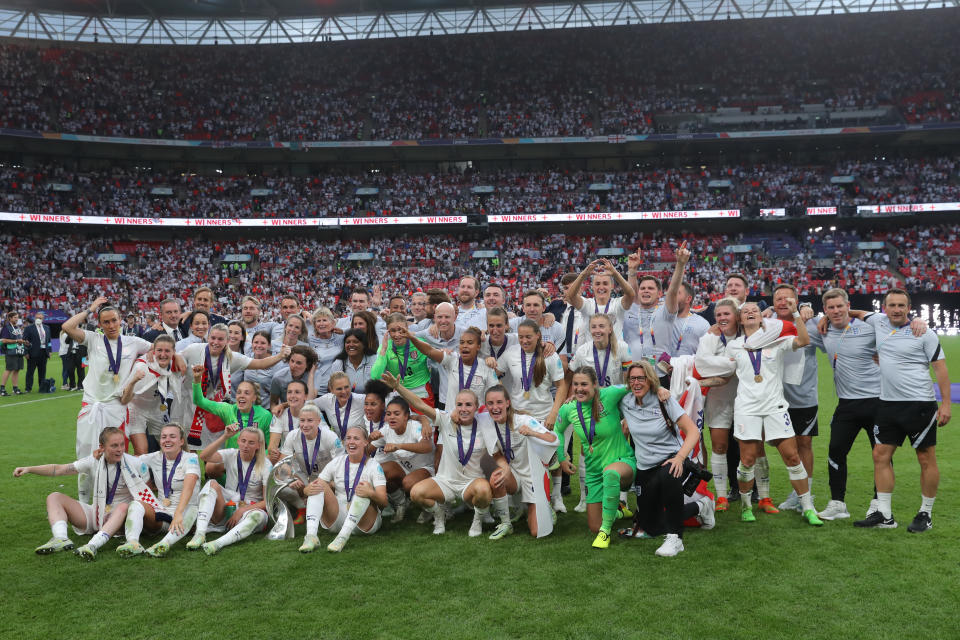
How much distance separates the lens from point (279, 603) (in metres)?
4.28

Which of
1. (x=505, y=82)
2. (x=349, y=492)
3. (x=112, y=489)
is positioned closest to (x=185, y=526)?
(x=112, y=489)

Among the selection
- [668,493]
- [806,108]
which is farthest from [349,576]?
[806,108]

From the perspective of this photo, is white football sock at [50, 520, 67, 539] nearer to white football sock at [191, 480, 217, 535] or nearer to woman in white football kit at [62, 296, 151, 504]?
woman in white football kit at [62, 296, 151, 504]

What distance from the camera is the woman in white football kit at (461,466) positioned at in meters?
5.62

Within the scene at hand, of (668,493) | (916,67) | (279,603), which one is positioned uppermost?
(916,67)

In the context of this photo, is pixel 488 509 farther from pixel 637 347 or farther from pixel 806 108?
pixel 806 108

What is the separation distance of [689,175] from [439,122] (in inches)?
676

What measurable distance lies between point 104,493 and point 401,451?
2544 millimetres

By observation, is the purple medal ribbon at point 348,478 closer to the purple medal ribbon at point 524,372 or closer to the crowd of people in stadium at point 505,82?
the purple medal ribbon at point 524,372

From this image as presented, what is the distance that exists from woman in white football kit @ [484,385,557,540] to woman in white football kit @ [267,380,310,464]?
1.75 m

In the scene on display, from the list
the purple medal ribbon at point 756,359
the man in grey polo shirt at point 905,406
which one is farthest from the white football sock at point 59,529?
the man in grey polo shirt at point 905,406

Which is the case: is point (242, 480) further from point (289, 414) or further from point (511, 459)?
point (511, 459)

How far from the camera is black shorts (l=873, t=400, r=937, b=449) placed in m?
5.36

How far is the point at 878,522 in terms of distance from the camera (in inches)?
217
